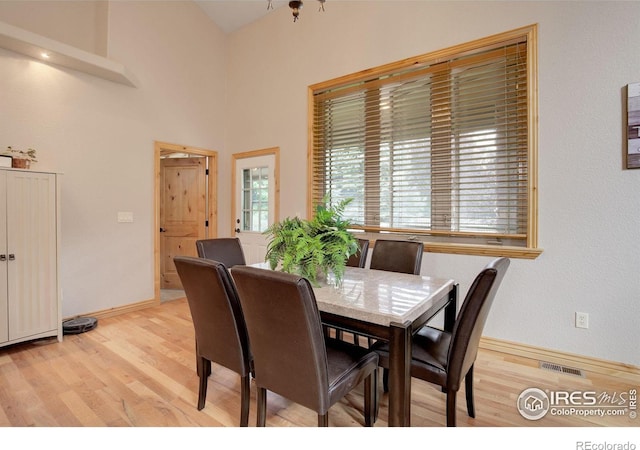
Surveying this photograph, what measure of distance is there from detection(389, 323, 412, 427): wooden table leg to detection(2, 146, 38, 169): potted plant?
337 cm

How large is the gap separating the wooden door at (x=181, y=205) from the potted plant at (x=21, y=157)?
1.77 m

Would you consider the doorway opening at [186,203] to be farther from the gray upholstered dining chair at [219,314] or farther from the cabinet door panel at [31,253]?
the gray upholstered dining chair at [219,314]

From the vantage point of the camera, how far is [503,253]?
2.66m

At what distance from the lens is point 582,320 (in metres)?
2.41

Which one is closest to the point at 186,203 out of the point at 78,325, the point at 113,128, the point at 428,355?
the point at 113,128

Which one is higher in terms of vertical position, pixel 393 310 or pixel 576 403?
pixel 393 310

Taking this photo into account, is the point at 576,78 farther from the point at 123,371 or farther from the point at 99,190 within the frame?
the point at 99,190

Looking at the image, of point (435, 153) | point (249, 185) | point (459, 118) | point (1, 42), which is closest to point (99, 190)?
point (1, 42)

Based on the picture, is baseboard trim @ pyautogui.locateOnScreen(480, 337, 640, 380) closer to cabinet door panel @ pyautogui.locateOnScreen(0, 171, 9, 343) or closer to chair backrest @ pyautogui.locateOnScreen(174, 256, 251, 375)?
chair backrest @ pyautogui.locateOnScreen(174, 256, 251, 375)

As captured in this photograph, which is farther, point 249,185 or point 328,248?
point 249,185

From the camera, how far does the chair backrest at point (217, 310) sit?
153 centimetres

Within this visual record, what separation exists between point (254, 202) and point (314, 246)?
3.00 metres

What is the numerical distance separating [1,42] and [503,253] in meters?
4.69

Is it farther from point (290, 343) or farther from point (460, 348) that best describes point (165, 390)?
point (460, 348)
